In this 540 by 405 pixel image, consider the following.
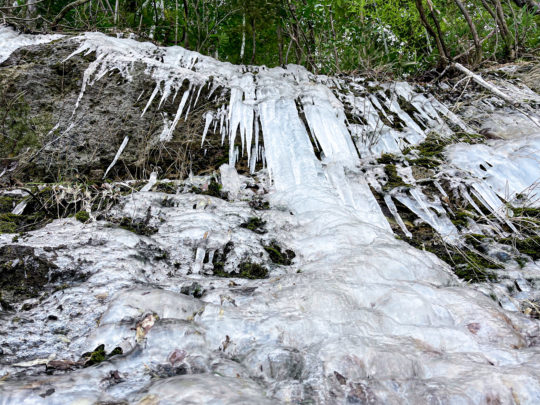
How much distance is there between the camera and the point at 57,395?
3.33 ft

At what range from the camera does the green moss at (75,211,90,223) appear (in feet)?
7.53

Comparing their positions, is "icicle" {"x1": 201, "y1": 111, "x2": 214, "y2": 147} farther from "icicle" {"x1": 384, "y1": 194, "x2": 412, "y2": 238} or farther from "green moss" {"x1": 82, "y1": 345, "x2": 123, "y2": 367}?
"green moss" {"x1": 82, "y1": 345, "x2": 123, "y2": 367}

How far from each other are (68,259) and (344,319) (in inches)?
54.4

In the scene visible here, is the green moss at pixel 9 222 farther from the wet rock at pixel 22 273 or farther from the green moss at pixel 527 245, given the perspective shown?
the green moss at pixel 527 245

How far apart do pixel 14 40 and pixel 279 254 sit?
12.7 ft

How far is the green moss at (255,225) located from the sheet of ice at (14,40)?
328cm

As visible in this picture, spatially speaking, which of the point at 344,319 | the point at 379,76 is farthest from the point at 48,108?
the point at 379,76

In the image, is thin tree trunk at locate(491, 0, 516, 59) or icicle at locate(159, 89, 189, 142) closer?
icicle at locate(159, 89, 189, 142)

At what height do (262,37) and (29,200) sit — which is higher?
(262,37)

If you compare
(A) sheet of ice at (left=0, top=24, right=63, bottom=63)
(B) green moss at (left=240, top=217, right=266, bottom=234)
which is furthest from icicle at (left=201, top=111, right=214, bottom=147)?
(A) sheet of ice at (left=0, top=24, right=63, bottom=63)

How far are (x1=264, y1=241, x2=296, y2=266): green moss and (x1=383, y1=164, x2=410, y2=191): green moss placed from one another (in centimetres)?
119

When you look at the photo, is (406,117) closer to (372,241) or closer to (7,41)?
(372,241)

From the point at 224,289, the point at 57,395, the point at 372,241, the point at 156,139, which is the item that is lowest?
the point at 57,395

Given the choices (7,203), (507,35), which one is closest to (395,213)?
(7,203)
